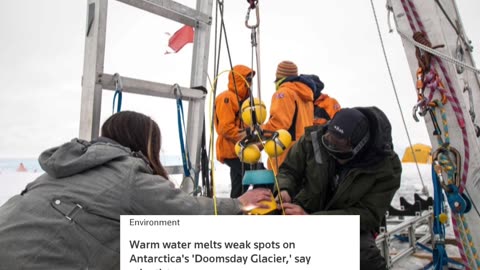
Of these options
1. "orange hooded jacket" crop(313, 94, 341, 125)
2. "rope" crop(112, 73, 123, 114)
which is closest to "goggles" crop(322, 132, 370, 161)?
"rope" crop(112, 73, 123, 114)

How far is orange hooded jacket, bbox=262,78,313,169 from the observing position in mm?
2846

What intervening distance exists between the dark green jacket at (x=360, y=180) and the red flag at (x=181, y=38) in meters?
0.87

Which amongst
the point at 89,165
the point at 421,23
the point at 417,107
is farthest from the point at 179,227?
the point at 421,23

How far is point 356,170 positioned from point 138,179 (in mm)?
1129

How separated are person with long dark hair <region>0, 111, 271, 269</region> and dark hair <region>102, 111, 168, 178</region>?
12 centimetres

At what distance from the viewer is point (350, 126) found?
184cm

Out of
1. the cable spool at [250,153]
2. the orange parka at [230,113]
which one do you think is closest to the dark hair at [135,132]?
the cable spool at [250,153]

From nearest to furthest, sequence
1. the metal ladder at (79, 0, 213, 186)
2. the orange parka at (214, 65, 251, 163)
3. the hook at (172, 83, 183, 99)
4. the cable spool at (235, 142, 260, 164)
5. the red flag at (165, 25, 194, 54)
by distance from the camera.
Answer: the cable spool at (235, 142, 260, 164)
the metal ladder at (79, 0, 213, 186)
the hook at (172, 83, 183, 99)
the red flag at (165, 25, 194, 54)
the orange parka at (214, 65, 251, 163)

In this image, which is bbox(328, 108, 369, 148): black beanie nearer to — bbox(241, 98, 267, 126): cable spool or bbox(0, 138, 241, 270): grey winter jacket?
bbox(241, 98, 267, 126): cable spool

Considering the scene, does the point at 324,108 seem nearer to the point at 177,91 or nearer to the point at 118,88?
the point at 177,91

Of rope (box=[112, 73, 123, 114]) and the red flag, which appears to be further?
the red flag

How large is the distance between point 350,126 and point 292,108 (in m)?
1.06
